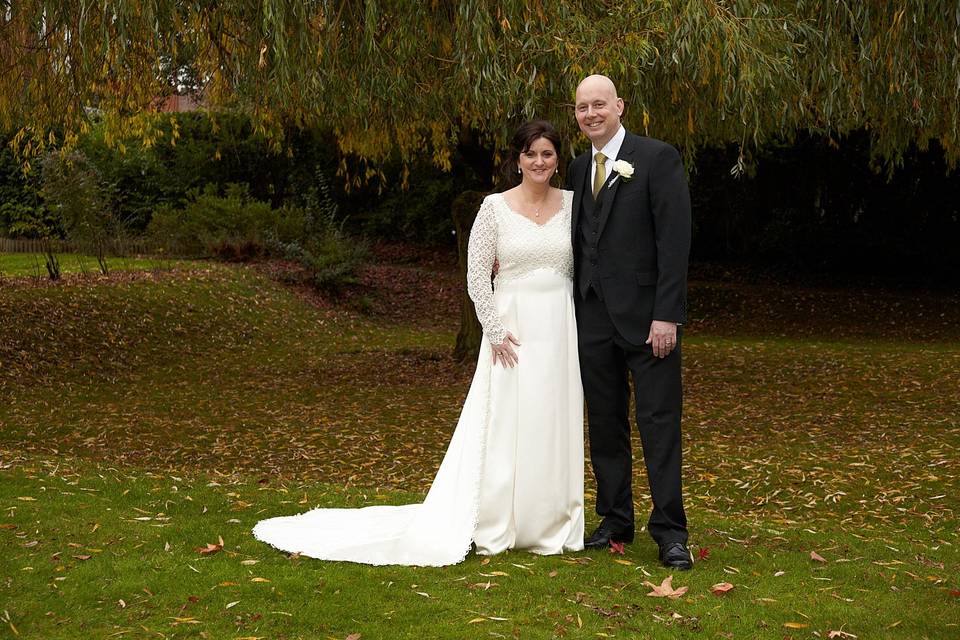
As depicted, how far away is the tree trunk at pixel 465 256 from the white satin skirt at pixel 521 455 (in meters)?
6.12

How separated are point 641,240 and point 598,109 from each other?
53 centimetres

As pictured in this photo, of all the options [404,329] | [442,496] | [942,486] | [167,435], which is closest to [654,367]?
[442,496]

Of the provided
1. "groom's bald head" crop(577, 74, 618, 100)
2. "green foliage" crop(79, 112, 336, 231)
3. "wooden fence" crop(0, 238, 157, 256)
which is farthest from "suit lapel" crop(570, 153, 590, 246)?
"green foliage" crop(79, 112, 336, 231)

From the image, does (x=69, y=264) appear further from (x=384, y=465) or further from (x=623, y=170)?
(x=623, y=170)

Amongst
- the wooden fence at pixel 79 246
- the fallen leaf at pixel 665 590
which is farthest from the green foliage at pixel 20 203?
the fallen leaf at pixel 665 590

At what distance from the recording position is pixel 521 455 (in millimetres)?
4367

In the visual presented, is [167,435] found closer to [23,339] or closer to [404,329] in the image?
[23,339]

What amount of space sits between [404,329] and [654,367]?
→ 11046 millimetres

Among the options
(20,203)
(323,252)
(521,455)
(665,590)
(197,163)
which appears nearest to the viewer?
(665,590)

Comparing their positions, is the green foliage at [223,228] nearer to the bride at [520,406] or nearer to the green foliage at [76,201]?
the green foliage at [76,201]

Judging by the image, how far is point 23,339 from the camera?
11305 millimetres

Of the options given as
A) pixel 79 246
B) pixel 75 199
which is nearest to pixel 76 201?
pixel 75 199

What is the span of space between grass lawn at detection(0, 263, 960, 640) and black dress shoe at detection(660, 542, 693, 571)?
0.07 meters

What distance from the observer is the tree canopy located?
614 cm
